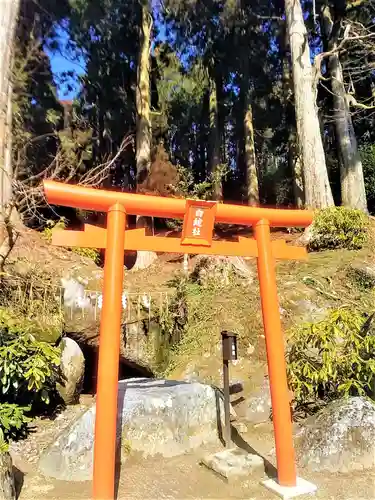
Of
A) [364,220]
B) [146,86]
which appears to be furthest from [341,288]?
[146,86]

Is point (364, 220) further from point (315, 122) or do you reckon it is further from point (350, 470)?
point (350, 470)

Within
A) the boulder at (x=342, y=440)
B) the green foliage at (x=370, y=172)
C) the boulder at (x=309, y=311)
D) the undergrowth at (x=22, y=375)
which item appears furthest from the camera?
the green foliage at (x=370, y=172)

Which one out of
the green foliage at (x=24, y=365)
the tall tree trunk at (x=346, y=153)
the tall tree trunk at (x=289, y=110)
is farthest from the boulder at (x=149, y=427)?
the tall tree trunk at (x=289, y=110)

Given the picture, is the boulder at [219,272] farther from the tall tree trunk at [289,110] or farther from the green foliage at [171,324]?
the tall tree trunk at [289,110]

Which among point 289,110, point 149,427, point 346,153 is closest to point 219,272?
point 149,427

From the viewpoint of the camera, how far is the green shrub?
947 cm

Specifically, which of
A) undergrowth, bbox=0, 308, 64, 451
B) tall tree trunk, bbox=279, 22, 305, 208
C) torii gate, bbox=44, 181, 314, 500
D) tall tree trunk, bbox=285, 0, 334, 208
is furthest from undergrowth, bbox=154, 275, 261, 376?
tall tree trunk, bbox=279, 22, 305, 208

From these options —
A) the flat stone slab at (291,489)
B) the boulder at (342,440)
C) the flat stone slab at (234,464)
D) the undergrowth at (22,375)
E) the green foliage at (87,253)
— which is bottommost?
the flat stone slab at (291,489)

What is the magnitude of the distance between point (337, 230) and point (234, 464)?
682cm

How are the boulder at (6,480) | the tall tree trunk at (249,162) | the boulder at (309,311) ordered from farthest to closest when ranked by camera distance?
the tall tree trunk at (249,162) → the boulder at (309,311) → the boulder at (6,480)

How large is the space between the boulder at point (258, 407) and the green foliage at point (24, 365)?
2.49 metres

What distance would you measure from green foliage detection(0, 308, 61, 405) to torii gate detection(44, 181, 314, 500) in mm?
1594

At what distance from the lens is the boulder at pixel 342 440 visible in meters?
3.93

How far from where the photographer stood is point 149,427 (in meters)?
4.34
